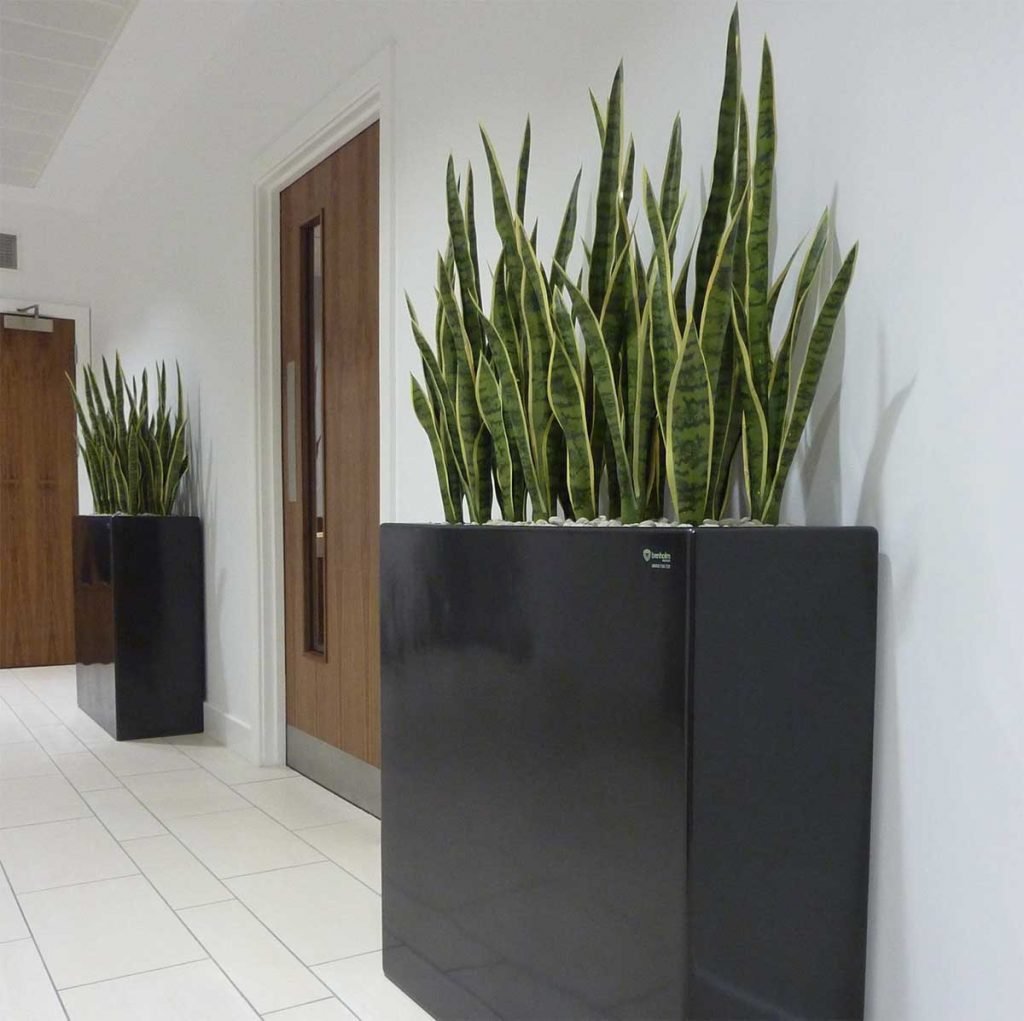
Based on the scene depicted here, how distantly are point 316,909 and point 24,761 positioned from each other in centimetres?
173

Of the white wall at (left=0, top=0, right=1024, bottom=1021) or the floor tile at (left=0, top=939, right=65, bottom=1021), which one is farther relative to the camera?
the floor tile at (left=0, top=939, right=65, bottom=1021)

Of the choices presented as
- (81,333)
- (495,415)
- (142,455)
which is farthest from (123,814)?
(81,333)

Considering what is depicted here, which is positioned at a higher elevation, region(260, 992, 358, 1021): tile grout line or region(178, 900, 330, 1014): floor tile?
region(260, 992, 358, 1021): tile grout line

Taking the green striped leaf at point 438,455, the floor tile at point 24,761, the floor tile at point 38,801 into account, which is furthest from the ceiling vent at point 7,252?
A: the green striped leaf at point 438,455

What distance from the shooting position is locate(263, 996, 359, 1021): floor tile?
1509mm

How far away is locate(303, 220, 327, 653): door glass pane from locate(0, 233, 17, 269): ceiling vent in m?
3.02

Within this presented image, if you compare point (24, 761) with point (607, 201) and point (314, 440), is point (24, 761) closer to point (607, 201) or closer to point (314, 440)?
point (314, 440)

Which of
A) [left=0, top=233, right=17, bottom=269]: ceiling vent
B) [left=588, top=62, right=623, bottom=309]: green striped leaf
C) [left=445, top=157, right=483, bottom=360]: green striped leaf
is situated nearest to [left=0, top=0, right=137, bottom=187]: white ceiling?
[left=0, top=233, right=17, bottom=269]: ceiling vent

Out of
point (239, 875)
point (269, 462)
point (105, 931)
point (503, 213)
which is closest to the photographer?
point (503, 213)

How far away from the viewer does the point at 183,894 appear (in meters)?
2.02

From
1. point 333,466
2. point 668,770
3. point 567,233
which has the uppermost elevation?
point 567,233

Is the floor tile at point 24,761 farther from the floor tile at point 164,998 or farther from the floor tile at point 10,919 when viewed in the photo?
the floor tile at point 164,998

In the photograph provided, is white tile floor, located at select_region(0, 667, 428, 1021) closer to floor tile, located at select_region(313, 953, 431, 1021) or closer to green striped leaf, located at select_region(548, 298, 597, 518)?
floor tile, located at select_region(313, 953, 431, 1021)

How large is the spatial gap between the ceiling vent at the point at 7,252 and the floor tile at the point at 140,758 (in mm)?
3076
